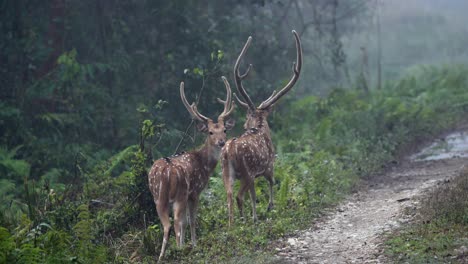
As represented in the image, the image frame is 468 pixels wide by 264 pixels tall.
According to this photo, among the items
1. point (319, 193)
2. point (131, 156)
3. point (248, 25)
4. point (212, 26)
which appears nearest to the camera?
point (319, 193)

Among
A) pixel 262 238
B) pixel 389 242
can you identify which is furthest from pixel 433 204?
pixel 262 238

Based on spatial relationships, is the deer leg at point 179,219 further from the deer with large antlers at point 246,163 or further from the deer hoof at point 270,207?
the deer hoof at point 270,207

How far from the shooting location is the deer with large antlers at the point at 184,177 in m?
9.16

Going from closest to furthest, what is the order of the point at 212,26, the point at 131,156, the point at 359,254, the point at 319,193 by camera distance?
the point at 359,254
the point at 319,193
the point at 131,156
the point at 212,26

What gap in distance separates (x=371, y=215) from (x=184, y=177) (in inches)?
124

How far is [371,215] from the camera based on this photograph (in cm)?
1078

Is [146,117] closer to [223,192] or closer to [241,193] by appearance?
[223,192]

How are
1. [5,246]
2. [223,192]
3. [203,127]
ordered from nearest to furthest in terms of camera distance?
[5,246] → [203,127] → [223,192]

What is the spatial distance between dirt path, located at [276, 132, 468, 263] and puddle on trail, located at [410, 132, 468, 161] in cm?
2

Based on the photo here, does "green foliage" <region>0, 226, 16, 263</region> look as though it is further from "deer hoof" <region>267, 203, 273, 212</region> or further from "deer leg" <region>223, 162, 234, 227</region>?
"deer hoof" <region>267, 203, 273, 212</region>

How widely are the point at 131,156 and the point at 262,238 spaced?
16.9 ft

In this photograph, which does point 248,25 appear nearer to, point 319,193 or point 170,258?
point 319,193

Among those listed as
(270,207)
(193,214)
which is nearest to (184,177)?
(193,214)

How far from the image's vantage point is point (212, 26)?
18281 millimetres
